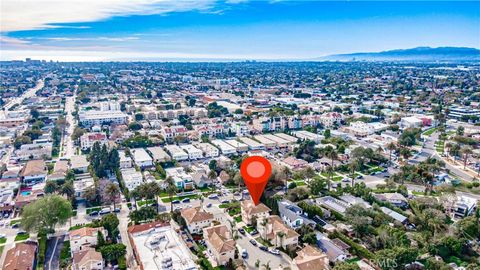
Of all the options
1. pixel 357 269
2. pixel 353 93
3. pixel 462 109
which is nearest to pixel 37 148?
pixel 357 269

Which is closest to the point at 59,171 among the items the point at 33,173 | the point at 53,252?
the point at 33,173

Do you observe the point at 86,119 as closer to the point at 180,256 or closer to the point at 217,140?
the point at 217,140

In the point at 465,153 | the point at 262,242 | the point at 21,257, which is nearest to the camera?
the point at 21,257

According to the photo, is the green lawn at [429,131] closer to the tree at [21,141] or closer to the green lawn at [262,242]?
the green lawn at [262,242]

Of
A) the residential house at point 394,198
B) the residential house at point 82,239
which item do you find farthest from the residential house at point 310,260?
the residential house at point 82,239

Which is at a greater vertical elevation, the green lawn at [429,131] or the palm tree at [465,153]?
the palm tree at [465,153]

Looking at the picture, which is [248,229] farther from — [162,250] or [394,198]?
[394,198]

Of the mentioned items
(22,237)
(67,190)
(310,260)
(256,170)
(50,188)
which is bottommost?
(22,237)
